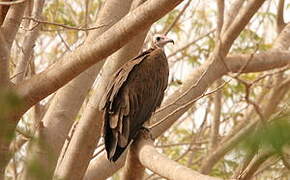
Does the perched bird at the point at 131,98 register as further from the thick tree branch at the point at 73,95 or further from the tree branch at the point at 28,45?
the tree branch at the point at 28,45

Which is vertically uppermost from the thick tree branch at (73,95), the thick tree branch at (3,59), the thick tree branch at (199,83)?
the thick tree branch at (3,59)

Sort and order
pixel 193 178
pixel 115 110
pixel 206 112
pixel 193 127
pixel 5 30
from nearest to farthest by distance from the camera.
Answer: pixel 193 178, pixel 5 30, pixel 115 110, pixel 206 112, pixel 193 127

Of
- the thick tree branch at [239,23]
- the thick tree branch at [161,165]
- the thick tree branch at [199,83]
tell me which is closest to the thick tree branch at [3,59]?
the thick tree branch at [161,165]

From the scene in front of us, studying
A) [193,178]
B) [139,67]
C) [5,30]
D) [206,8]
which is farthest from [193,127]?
[193,178]

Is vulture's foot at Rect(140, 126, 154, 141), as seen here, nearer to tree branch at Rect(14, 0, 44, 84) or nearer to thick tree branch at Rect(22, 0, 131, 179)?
thick tree branch at Rect(22, 0, 131, 179)

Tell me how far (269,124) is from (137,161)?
2349 millimetres

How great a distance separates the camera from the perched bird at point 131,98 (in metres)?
4.06

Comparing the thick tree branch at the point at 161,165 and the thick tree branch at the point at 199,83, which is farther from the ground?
the thick tree branch at the point at 161,165

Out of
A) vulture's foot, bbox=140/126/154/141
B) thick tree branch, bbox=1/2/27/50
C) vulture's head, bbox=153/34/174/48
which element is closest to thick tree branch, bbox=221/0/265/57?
vulture's head, bbox=153/34/174/48

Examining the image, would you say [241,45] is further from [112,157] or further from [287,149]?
[287,149]

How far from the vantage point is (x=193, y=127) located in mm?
8648

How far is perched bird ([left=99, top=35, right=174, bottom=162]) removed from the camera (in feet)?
13.3

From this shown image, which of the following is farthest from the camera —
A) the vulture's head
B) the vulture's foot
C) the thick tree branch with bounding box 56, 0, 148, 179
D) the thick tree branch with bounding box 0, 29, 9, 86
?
the vulture's head

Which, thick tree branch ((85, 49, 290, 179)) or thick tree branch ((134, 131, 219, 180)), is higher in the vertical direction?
thick tree branch ((134, 131, 219, 180))
